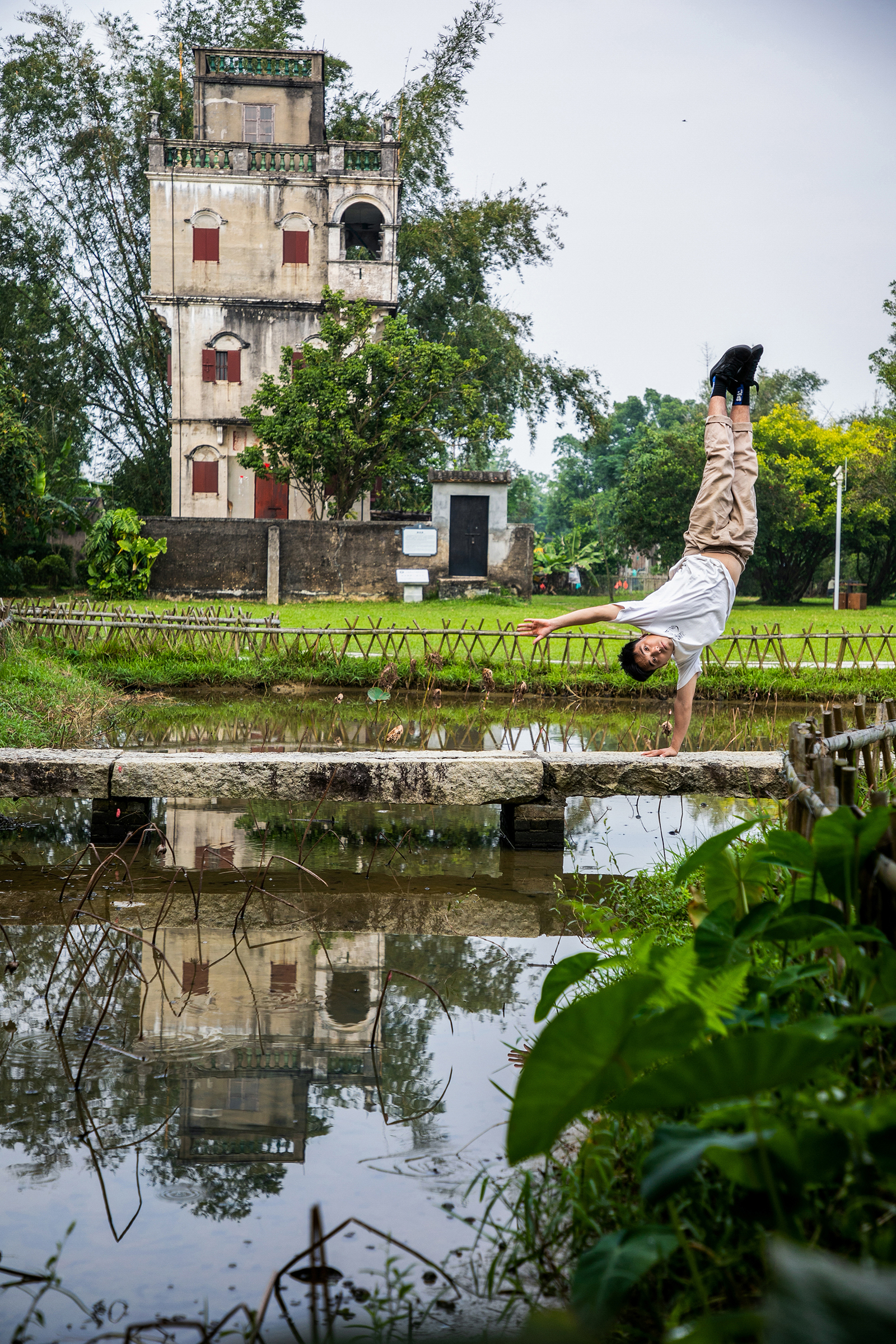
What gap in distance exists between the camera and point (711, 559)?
17.9ft

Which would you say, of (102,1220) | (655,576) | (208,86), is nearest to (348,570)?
(208,86)

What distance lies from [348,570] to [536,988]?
18.3 metres

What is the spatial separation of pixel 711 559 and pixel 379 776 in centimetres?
197

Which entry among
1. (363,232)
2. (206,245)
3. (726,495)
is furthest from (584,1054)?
(363,232)

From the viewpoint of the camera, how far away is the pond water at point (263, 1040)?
7.20 ft

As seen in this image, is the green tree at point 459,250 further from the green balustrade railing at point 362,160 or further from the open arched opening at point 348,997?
the open arched opening at point 348,997

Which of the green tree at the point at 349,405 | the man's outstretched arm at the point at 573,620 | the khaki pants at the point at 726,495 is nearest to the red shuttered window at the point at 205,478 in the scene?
the green tree at the point at 349,405

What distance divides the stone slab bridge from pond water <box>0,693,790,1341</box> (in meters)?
0.32

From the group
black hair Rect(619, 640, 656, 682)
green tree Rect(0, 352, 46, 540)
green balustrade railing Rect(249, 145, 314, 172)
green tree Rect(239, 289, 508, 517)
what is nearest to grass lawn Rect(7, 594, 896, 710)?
black hair Rect(619, 640, 656, 682)

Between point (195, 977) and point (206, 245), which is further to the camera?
point (206, 245)

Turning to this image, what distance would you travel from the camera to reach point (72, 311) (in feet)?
99.7

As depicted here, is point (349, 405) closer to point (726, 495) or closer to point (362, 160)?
point (362, 160)

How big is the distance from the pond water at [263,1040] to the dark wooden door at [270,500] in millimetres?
20346

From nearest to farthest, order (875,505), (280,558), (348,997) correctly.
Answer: (348,997)
(280,558)
(875,505)
